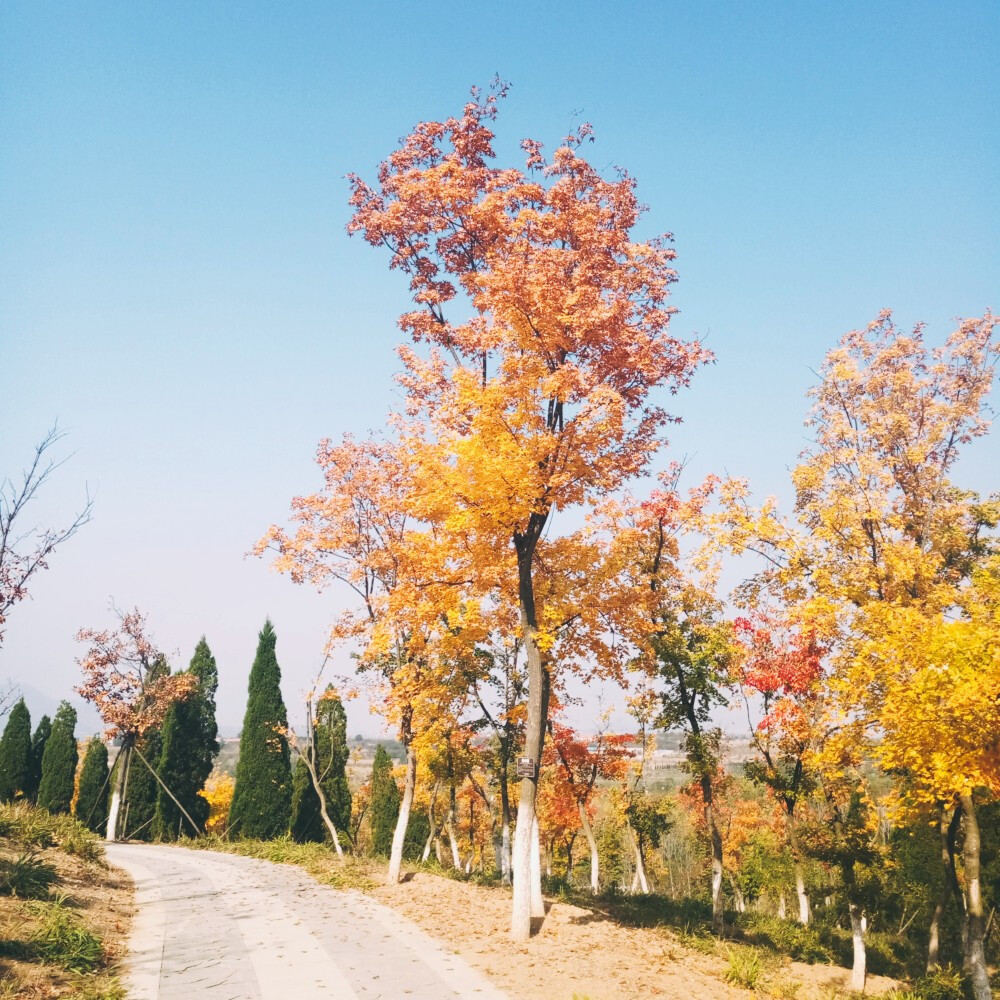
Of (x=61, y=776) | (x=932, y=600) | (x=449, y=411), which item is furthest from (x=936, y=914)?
(x=61, y=776)

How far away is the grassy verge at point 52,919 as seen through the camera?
7730mm

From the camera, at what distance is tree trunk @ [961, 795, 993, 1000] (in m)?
11.7

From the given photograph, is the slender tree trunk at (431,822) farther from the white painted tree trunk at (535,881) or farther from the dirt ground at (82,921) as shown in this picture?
the white painted tree trunk at (535,881)

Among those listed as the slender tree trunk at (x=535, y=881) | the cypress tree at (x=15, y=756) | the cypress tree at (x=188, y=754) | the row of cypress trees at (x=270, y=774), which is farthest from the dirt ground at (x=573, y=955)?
the cypress tree at (x=15, y=756)

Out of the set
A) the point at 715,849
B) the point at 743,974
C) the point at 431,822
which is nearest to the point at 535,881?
the point at 743,974

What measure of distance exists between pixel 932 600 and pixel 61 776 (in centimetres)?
5000

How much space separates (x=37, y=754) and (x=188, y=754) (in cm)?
1759

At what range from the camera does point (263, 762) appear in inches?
1341

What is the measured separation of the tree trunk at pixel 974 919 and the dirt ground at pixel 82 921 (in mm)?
13731

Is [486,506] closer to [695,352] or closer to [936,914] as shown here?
[695,352]

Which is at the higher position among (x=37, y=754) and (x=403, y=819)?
(x=403, y=819)

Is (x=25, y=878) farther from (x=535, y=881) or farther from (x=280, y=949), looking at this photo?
(x=535, y=881)

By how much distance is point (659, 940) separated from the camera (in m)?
12.4

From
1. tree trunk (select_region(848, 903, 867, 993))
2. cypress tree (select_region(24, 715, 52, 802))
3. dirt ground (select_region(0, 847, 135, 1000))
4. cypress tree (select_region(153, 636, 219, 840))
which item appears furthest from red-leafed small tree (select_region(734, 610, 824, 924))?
cypress tree (select_region(24, 715, 52, 802))
